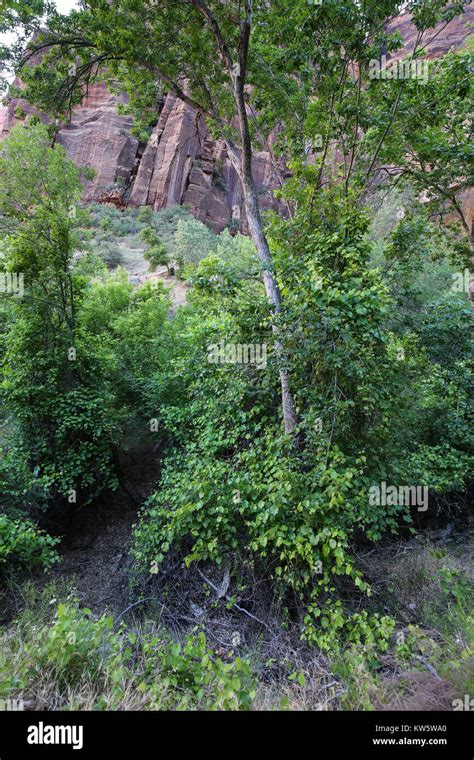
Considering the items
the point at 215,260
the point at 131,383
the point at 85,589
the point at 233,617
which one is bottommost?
the point at 85,589

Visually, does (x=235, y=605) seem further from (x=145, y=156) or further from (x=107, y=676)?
(x=145, y=156)

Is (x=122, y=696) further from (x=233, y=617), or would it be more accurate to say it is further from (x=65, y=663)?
(x=233, y=617)

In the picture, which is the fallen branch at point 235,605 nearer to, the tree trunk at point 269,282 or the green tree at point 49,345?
the tree trunk at point 269,282

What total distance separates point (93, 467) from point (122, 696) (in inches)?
201

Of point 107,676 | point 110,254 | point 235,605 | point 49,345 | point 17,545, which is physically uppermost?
point 110,254

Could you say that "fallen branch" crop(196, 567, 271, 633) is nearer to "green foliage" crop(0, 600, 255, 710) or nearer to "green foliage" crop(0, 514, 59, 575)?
"green foliage" crop(0, 600, 255, 710)

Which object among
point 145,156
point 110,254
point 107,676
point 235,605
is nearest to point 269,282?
point 235,605

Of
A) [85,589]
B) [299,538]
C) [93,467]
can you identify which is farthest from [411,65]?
[85,589]

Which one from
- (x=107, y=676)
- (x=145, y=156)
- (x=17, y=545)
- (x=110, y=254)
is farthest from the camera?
(x=145, y=156)

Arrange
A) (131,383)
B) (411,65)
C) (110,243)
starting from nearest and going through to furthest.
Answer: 1. (411,65)
2. (131,383)
3. (110,243)

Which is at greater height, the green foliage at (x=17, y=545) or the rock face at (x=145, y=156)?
the rock face at (x=145, y=156)

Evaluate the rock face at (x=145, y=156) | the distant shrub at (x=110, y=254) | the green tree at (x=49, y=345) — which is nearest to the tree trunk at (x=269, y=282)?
the green tree at (x=49, y=345)

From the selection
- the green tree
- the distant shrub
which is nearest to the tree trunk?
the green tree
